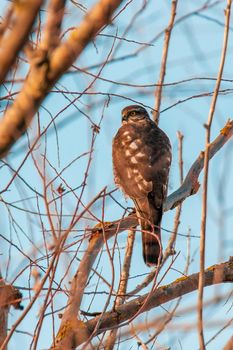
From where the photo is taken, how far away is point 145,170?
252 inches

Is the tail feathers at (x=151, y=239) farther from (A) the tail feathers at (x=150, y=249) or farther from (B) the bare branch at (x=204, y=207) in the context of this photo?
(B) the bare branch at (x=204, y=207)

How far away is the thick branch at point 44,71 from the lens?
1948mm

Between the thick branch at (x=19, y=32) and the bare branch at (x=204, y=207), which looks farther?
the bare branch at (x=204, y=207)

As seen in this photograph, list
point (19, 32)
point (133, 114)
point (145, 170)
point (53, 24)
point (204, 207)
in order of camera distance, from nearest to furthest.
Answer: point (19, 32)
point (53, 24)
point (204, 207)
point (145, 170)
point (133, 114)

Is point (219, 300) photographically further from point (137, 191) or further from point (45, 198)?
point (137, 191)

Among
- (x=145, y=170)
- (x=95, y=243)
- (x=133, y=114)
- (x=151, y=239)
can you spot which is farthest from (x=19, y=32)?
(x=133, y=114)

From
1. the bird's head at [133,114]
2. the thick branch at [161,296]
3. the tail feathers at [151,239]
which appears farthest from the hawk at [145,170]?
the thick branch at [161,296]

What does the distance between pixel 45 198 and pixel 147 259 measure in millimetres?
2776

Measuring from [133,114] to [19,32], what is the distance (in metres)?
5.93

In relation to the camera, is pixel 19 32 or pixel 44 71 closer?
pixel 19 32

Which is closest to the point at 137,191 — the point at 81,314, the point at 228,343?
the point at 81,314

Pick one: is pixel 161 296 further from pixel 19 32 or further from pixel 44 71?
pixel 19 32

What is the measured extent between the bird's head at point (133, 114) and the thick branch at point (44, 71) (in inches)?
218

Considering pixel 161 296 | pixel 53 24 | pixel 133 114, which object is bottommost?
pixel 53 24
